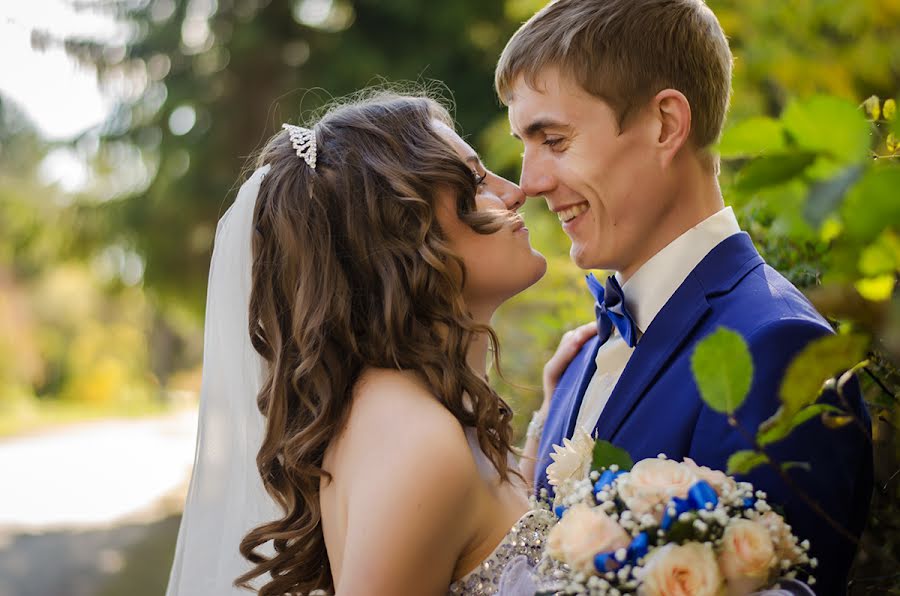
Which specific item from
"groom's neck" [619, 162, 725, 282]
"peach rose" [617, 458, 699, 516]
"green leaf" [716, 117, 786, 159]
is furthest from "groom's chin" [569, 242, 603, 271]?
"green leaf" [716, 117, 786, 159]

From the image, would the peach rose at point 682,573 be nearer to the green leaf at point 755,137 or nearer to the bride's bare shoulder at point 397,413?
the bride's bare shoulder at point 397,413

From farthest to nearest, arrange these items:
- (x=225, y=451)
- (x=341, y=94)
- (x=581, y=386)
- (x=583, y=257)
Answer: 1. (x=341, y=94)
2. (x=225, y=451)
3. (x=581, y=386)
4. (x=583, y=257)

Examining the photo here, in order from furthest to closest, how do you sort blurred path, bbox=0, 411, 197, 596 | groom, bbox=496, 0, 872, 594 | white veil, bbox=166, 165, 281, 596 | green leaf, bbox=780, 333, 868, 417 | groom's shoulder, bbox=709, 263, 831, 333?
blurred path, bbox=0, 411, 197, 596 < white veil, bbox=166, 165, 281, 596 < groom, bbox=496, 0, 872, 594 < groom's shoulder, bbox=709, 263, 831, 333 < green leaf, bbox=780, 333, 868, 417

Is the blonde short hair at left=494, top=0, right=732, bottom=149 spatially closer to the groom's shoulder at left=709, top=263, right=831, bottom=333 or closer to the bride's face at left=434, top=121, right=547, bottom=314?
the bride's face at left=434, top=121, right=547, bottom=314

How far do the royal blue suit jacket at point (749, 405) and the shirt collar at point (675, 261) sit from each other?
55 millimetres

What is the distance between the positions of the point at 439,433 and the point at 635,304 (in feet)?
2.29

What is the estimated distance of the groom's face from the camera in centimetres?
258

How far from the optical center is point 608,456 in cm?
189

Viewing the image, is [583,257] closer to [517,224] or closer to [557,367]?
[517,224]

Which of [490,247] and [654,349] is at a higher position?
[490,247]

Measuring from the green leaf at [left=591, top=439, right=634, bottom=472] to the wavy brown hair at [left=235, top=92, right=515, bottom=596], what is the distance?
0.60m

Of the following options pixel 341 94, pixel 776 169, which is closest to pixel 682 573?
pixel 776 169

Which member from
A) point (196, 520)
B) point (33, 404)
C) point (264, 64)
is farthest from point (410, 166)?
point (33, 404)

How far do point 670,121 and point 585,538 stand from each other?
1.31 meters
